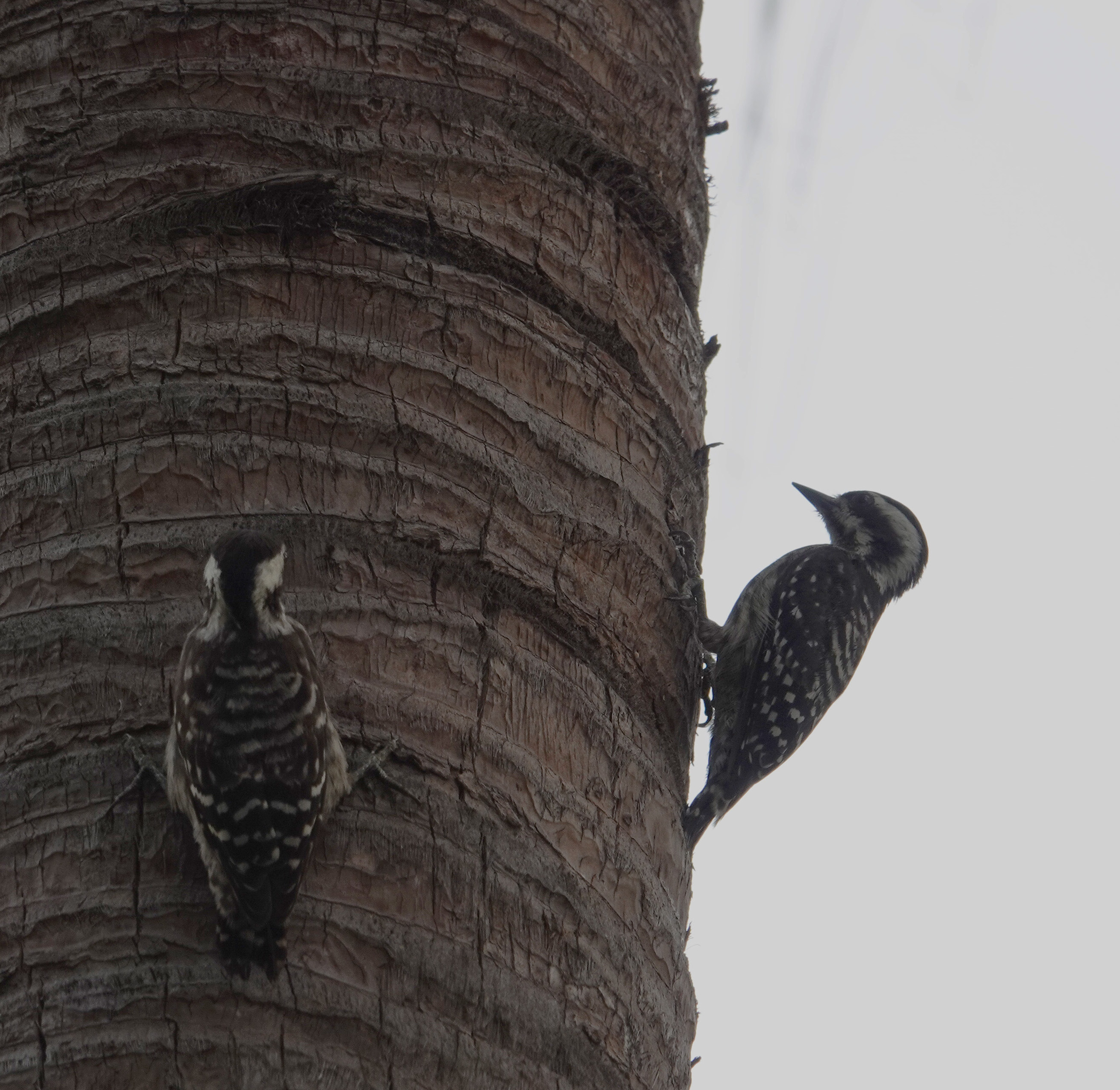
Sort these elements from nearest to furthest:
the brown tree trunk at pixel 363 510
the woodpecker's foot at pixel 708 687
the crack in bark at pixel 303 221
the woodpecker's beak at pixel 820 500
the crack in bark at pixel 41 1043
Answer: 1. the crack in bark at pixel 41 1043
2. the brown tree trunk at pixel 363 510
3. the crack in bark at pixel 303 221
4. the woodpecker's foot at pixel 708 687
5. the woodpecker's beak at pixel 820 500

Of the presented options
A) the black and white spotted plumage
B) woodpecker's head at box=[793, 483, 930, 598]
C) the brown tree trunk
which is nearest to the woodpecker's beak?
woodpecker's head at box=[793, 483, 930, 598]

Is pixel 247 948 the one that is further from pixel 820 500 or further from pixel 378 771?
pixel 820 500

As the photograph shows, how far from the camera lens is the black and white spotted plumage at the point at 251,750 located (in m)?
2.78

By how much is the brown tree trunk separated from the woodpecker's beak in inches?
133

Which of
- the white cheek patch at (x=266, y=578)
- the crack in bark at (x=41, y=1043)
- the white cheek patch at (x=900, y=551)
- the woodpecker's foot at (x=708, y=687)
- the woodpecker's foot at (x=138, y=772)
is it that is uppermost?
the white cheek patch at (x=900, y=551)

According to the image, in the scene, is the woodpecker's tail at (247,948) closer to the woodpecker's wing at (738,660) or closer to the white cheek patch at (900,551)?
the woodpecker's wing at (738,660)

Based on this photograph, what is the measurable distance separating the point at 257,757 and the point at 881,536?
4.53m

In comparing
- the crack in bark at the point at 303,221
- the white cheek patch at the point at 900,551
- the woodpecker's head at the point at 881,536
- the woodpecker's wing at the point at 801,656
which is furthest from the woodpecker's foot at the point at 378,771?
the white cheek patch at the point at 900,551

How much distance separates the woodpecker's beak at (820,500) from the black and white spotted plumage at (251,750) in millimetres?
4616

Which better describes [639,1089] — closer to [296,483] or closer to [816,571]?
[296,483]

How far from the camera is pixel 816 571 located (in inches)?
263

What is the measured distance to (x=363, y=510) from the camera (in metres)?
3.29

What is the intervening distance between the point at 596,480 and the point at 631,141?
44.2 inches

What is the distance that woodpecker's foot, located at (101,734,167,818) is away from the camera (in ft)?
9.53
